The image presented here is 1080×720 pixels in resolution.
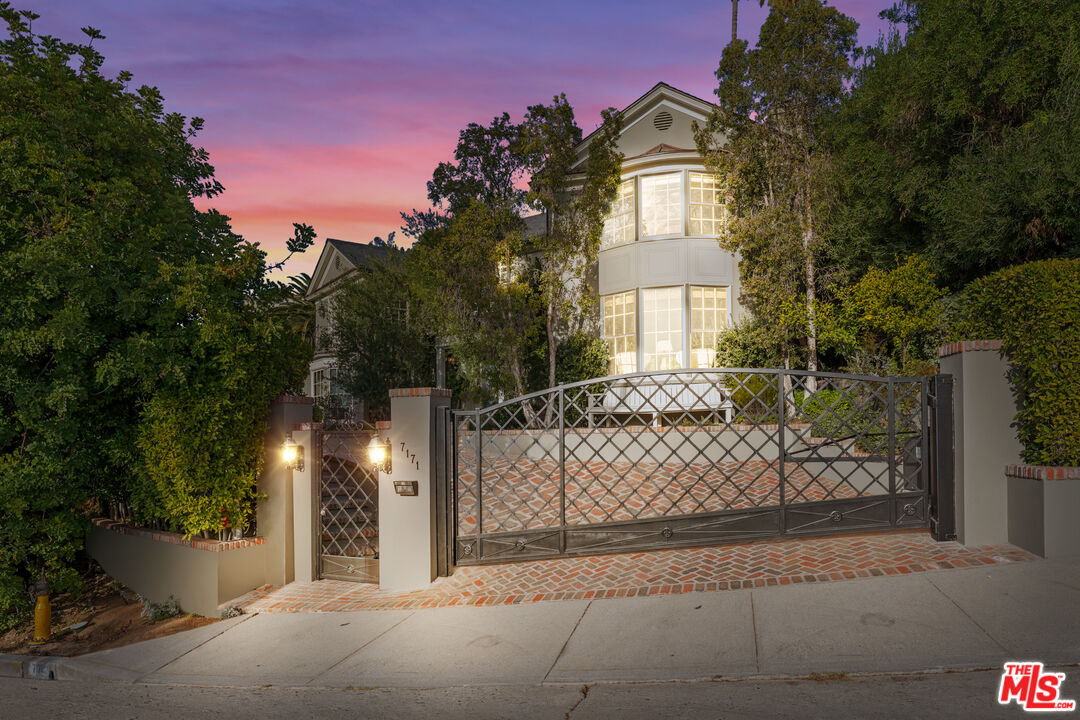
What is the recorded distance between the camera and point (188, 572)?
26.9ft

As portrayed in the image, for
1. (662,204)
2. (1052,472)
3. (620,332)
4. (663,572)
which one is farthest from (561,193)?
(1052,472)

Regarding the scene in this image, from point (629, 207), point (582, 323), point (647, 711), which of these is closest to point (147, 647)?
point (647, 711)

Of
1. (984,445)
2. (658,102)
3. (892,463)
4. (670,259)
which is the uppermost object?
(658,102)

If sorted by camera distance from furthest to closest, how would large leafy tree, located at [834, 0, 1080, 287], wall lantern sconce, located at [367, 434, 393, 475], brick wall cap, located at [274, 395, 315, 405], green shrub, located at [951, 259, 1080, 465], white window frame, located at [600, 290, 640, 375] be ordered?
Answer: 1. white window frame, located at [600, 290, 640, 375]
2. large leafy tree, located at [834, 0, 1080, 287]
3. brick wall cap, located at [274, 395, 315, 405]
4. wall lantern sconce, located at [367, 434, 393, 475]
5. green shrub, located at [951, 259, 1080, 465]

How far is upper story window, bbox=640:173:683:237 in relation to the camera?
16.9 m

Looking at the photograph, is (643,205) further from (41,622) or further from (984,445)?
(41,622)

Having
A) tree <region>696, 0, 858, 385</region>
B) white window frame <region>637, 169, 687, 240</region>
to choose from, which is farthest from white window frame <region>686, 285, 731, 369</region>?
white window frame <region>637, 169, 687, 240</region>

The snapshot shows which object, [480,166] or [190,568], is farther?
[480,166]

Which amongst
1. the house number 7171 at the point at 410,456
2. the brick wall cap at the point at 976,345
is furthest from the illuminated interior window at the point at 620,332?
the house number 7171 at the point at 410,456

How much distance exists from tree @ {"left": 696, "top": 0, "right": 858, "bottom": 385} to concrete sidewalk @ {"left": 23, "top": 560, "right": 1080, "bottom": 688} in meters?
9.93

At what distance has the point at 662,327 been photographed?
1680 centimetres

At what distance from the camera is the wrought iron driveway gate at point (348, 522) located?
327 inches

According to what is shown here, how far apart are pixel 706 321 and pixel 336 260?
16240 millimetres

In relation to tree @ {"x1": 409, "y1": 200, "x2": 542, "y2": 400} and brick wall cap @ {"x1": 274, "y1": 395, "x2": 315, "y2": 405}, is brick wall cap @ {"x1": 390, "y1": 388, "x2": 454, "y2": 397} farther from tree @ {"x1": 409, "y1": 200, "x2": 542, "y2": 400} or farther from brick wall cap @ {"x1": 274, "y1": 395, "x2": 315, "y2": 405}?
tree @ {"x1": 409, "y1": 200, "x2": 542, "y2": 400}
